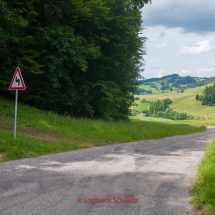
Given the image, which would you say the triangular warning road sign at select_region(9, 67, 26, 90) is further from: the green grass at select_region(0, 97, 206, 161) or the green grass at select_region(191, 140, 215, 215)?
the green grass at select_region(191, 140, 215, 215)

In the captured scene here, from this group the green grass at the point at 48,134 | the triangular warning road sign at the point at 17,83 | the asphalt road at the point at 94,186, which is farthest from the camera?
the triangular warning road sign at the point at 17,83

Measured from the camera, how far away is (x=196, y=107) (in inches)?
6678

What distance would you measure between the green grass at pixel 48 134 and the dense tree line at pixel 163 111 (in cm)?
13201

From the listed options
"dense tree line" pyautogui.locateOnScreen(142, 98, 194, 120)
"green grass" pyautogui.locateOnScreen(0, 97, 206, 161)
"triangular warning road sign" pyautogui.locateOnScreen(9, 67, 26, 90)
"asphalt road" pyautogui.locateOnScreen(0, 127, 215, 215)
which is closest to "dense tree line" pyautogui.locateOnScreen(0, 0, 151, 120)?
"green grass" pyautogui.locateOnScreen(0, 97, 206, 161)

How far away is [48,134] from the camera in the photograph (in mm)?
13594

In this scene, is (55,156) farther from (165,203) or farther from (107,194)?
(165,203)

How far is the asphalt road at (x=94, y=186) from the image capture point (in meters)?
4.38

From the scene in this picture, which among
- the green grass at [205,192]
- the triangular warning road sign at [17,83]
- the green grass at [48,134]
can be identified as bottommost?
the green grass at [48,134]

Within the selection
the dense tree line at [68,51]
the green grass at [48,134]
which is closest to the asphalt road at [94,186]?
the green grass at [48,134]

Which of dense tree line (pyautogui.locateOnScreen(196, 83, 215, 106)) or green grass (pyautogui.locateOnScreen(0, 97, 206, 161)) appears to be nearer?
green grass (pyautogui.locateOnScreen(0, 97, 206, 161))

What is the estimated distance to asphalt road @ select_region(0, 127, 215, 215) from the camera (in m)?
4.38

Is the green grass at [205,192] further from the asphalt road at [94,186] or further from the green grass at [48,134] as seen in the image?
the green grass at [48,134]

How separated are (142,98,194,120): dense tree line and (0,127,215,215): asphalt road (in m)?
141

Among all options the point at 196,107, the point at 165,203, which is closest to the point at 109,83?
the point at 165,203
